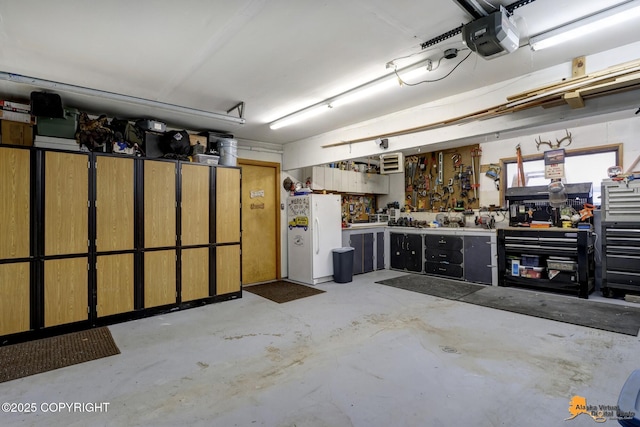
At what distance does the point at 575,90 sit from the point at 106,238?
5.24 m

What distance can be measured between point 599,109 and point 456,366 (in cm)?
271

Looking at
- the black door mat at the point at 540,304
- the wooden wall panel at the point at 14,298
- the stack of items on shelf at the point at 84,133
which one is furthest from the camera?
the black door mat at the point at 540,304

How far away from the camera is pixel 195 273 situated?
15.1ft

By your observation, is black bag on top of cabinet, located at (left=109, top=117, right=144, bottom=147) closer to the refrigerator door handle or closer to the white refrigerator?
the white refrigerator

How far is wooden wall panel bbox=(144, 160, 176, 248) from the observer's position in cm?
421

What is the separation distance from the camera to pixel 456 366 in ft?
8.89


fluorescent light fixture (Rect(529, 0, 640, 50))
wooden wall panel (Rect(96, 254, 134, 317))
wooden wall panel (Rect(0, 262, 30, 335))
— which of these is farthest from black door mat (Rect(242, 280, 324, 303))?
fluorescent light fixture (Rect(529, 0, 640, 50))

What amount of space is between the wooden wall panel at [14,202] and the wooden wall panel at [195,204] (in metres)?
1.66

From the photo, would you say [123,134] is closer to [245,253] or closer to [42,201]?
[42,201]

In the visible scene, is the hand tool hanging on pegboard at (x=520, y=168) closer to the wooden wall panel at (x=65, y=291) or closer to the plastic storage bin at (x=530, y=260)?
the plastic storage bin at (x=530, y=260)

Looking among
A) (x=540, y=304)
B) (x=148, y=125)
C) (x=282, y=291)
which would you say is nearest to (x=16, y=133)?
(x=148, y=125)

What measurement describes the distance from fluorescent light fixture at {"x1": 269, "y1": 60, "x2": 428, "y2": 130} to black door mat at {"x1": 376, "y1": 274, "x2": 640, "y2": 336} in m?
3.26

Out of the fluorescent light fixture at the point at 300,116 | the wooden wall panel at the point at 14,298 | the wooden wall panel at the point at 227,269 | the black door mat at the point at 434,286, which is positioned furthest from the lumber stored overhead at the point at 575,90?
the wooden wall panel at the point at 14,298

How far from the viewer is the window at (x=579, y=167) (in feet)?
17.1
